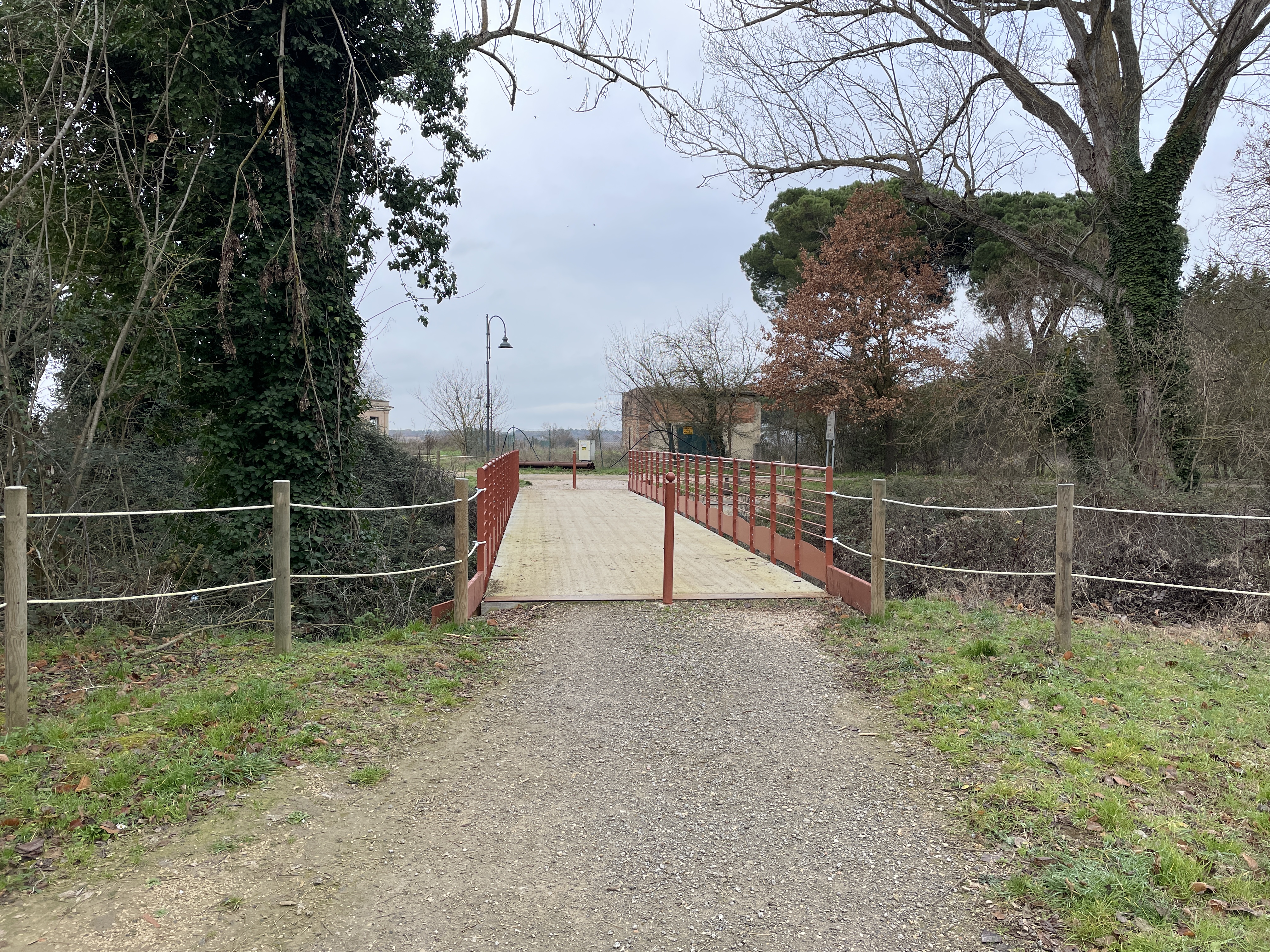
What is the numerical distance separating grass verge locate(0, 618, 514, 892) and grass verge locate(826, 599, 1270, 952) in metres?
2.92

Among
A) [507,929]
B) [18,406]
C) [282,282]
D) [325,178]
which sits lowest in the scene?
[507,929]

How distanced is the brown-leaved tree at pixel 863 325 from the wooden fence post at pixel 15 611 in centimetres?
2155

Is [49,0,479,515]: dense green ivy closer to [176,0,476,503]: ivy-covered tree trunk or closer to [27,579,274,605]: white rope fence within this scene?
[176,0,476,503]: ivy-covered tree trunk

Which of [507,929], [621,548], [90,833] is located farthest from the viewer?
[621,548]

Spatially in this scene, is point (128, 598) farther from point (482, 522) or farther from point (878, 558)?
point (878, 558)

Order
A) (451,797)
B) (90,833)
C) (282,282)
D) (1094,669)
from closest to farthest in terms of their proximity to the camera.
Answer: (90,833)
(451,797)
(1094,669)
(282,282)

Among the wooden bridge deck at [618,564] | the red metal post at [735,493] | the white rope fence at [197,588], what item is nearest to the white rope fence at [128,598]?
the white rope fence at [197,588]

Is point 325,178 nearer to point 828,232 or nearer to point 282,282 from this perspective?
point 282,282

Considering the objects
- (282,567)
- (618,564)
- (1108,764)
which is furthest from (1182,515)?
(282,567)

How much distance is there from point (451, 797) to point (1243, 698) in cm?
462

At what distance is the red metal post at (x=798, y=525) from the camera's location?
918 cm

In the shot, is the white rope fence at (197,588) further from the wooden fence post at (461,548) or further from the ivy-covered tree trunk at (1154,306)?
the ivy-covered tree trunk at (1154,306)

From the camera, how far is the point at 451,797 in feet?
12.5

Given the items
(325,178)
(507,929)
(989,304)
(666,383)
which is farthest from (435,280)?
(989,304)
